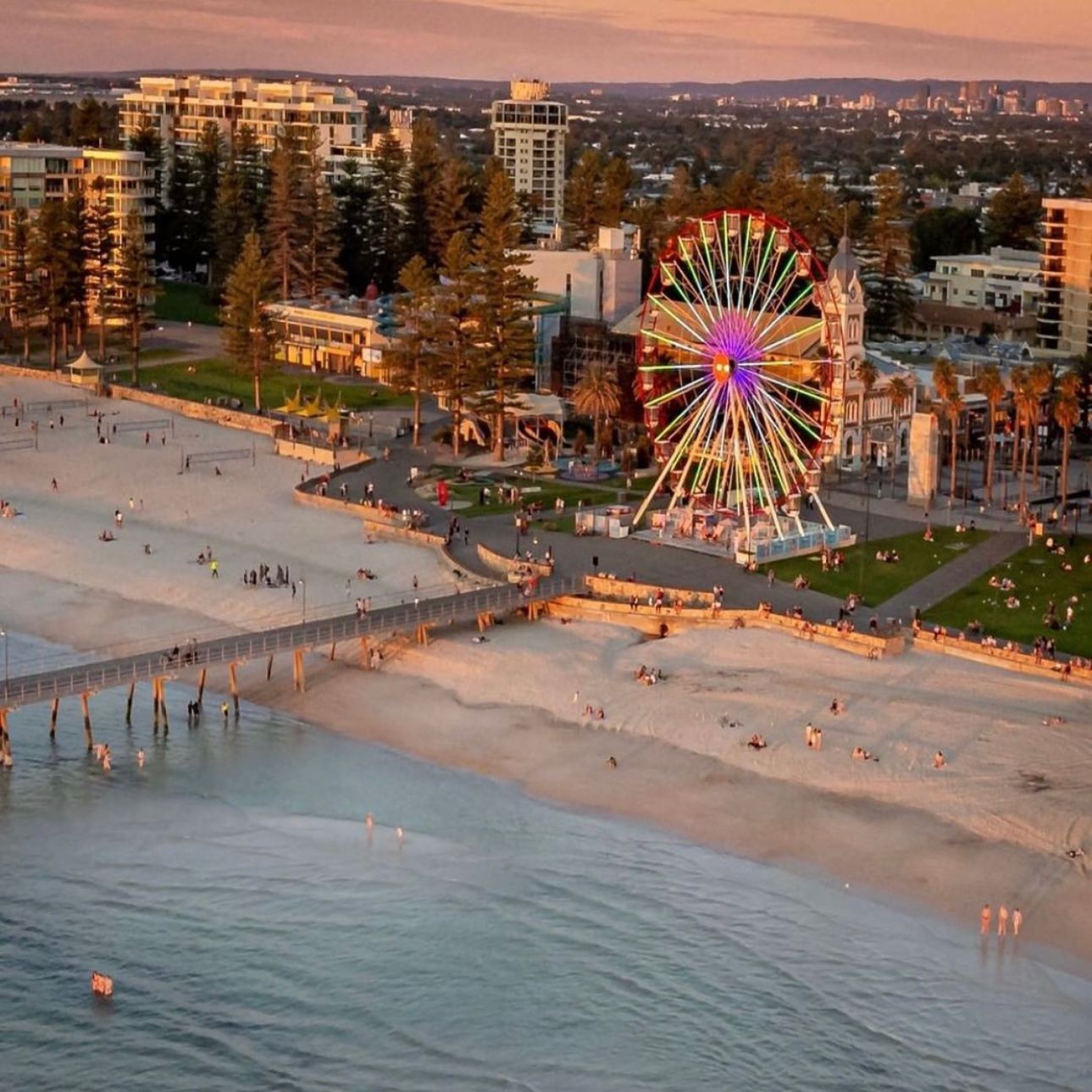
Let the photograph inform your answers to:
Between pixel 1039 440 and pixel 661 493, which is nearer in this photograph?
pixel 661 493

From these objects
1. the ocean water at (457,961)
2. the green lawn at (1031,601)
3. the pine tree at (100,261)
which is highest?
the pine tree at (100,261)

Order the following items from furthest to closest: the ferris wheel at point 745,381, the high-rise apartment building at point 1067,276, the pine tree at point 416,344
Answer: the high-rise apartment building at point 1067,276 → the pine tree at point 416,344 → the ferris wheel at point 745,381

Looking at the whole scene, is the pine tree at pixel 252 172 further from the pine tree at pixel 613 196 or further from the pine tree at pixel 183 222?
the pine tree at pixel 613 196

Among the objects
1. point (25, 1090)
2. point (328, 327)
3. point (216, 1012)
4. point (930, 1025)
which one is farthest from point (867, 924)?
point (328, 327)

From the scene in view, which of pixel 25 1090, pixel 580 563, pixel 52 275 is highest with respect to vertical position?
pixel 52 275

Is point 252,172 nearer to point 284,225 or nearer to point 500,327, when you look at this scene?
point 284,225

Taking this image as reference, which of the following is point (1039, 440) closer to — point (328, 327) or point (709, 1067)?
point (328, 327)

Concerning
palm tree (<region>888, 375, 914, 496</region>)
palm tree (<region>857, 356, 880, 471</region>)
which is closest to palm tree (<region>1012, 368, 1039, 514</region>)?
palm tree (<region>888, 375, 914, 496</region>)

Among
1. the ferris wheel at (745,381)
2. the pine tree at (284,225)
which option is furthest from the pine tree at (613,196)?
the ferris wheel at (745,381)

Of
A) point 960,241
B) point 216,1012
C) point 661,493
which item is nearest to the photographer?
point 216,1012
